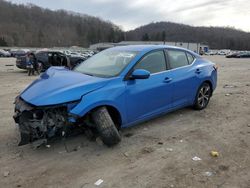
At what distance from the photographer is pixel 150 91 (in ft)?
15.1

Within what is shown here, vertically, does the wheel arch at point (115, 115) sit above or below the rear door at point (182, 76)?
below

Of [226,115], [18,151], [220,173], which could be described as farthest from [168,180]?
[226,115]

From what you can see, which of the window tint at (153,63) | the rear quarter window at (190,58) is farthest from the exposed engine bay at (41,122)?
the rear quarter window at (190,58)

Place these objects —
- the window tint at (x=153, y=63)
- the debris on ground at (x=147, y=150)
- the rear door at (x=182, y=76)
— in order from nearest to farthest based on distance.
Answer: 1. the debris on ground at (x=147, y=150)
2. the window tint at (x=153, y=63)
3. the rear door at (x=182, y=76)

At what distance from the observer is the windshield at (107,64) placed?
4.51 meters

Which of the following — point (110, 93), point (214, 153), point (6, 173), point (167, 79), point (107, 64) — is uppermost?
point (107, 64)

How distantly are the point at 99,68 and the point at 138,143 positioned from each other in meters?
1.55

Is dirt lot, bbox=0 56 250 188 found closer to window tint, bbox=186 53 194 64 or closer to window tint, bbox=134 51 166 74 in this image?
window tint, bbox=134 51 166 74

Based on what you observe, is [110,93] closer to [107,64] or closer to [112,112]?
[112,112]

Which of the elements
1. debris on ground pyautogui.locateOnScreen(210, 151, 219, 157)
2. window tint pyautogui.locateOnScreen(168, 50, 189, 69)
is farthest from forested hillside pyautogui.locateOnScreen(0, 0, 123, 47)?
debris on ground pyautogui.locateOnScreen(210, 151, 219, 157)

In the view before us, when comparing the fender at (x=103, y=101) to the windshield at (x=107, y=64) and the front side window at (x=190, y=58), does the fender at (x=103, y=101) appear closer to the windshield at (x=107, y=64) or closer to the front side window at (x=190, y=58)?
the windshield at (x=107, y=64)

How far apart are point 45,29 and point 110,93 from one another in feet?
428

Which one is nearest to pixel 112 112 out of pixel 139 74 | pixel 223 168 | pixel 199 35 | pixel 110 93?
pixel 110 93

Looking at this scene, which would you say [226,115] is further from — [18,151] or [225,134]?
[18,151]
